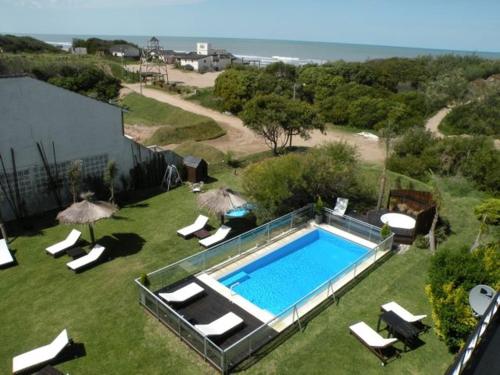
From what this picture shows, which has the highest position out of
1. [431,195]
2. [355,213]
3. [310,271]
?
[431,195]

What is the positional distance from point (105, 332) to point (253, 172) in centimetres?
977

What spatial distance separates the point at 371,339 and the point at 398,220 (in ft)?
29.6

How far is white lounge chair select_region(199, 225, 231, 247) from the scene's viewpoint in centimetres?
1706

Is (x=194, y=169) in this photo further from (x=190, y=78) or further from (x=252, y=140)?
(x=190, y=78)

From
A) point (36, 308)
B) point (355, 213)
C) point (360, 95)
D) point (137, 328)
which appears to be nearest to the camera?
point (137, 328)

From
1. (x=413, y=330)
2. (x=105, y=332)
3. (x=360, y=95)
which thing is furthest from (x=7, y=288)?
(x=360, y=95)

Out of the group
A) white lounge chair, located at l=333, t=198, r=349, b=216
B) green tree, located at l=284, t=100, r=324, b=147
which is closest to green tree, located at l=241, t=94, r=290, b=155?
green tree, located at l=284, t=100, r=324, b=147

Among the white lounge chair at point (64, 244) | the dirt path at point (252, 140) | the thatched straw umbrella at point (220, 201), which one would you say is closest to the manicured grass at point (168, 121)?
the dirt path at point (252, 140)

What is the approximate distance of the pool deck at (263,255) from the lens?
12.5 meters

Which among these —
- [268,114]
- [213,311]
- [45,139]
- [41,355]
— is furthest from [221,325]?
[268,114]

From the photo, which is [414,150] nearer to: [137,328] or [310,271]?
[310,271]

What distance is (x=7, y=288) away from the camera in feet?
46.0

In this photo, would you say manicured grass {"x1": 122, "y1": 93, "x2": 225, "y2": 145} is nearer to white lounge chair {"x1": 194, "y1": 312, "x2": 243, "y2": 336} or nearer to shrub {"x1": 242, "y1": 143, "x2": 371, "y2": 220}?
shrub {"x1": 242, "y1": 143, "x2": 371, "y2": 220}

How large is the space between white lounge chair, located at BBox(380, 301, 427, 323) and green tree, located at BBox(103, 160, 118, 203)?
14845 millimetres
